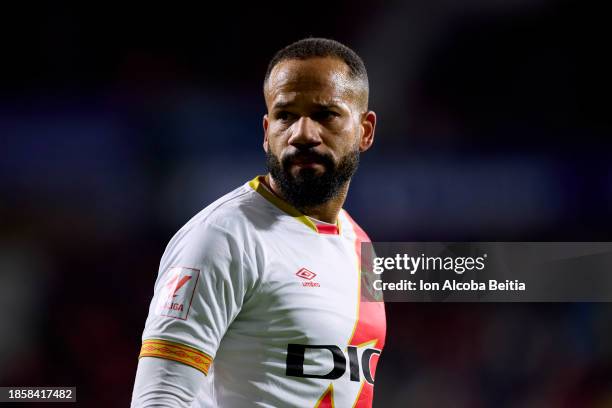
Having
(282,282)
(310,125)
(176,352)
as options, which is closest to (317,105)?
(310,125)

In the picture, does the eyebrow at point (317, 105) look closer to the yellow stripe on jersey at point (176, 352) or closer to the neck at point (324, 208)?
the neck at point (324, 208)

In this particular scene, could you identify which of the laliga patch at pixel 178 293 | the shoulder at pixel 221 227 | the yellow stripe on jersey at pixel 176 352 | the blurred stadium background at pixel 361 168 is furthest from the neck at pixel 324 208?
the blurred stadium background at pixel 361 168

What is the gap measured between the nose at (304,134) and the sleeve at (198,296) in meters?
0.27

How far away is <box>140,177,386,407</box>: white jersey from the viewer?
140cm

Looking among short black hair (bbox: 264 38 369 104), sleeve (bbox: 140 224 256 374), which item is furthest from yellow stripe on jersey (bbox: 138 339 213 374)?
short black hair (bbox: 264 38 369 104)

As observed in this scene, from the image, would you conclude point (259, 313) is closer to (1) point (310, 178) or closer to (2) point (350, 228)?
(1) point (310, 178)

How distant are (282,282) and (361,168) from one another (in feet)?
10.6

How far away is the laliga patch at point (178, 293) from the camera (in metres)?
1.39

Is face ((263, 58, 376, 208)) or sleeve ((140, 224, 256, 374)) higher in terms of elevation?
face ((263, 58, 376, 208))

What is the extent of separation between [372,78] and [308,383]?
3554mm

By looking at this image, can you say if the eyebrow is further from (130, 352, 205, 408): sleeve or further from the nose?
(130, 352, 205, 408): sleeve

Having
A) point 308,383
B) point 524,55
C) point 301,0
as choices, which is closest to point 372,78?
point 301,0

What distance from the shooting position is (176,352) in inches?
53.4

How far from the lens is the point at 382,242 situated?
4.53 meters
